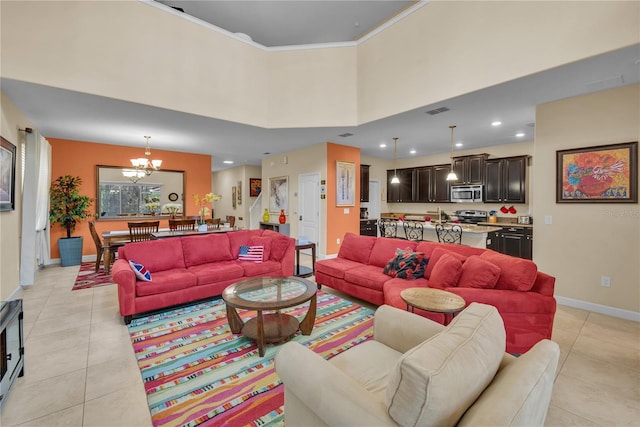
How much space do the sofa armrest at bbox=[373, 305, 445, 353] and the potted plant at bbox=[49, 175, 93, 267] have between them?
6.82 meters

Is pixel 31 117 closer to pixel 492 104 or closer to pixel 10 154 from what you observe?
pixel 10 154

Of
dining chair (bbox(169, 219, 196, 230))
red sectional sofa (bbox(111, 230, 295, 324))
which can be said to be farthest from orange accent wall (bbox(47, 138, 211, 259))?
red sectional sofa (bbox(111, 230, 295, 324))

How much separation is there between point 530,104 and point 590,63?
1.27m

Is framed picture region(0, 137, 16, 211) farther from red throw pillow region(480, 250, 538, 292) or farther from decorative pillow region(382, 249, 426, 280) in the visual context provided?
Answer: red throw pillow region(480, 250, 538, 292)

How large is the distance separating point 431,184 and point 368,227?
215 centimetres

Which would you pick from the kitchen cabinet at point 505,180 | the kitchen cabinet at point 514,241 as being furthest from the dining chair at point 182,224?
the kitchen cabinet at point 505,180

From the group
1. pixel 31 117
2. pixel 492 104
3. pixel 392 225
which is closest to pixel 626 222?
pixel 492 104

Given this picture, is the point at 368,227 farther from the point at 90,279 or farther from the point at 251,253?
the point at 90,279

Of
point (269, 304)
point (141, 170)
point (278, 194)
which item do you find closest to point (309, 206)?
point (278, 194)

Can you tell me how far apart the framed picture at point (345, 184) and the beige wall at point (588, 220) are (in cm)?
377

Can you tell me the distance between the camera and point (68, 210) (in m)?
6.03

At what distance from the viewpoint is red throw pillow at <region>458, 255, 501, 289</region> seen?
264cm

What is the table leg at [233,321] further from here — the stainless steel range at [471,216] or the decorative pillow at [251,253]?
the stainless steel range at [471,216]

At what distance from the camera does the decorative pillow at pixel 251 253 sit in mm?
4340
